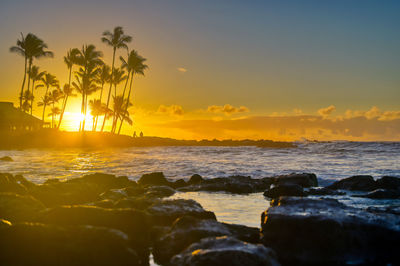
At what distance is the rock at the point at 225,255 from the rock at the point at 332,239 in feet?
3.32

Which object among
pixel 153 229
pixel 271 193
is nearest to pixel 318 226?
pixel 153 229

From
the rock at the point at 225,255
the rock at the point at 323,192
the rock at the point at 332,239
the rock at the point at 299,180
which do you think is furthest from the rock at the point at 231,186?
the rock at the point at 225,255

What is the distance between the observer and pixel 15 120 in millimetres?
58812

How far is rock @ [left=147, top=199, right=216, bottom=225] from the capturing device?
6.97 meters

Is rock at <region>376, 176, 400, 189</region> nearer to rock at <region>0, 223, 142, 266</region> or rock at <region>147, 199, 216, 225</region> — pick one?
rock at <region>147, 199, 216, 225</region>

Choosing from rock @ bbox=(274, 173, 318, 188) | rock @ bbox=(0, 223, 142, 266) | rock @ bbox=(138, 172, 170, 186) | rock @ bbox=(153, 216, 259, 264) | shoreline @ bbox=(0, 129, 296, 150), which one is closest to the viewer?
rock @ bbox=(0, 223, 142, 266)

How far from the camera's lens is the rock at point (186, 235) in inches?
220

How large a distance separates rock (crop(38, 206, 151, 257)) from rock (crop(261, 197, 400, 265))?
2.13 m

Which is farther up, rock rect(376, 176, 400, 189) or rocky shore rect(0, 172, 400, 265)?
rock rect(376, 176, 400, 189)

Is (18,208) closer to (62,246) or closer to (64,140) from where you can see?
(62,246)

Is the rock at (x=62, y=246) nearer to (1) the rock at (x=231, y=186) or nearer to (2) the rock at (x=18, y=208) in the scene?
(2) the rock at (x=18, y=208)

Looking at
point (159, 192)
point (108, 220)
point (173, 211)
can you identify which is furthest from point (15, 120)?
point (108, 220)

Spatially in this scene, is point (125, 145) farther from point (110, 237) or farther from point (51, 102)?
point (110, 237)

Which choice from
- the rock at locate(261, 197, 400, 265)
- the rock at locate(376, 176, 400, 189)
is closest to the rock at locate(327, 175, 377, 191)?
the rock at locate(376, 176, 400, 189)
